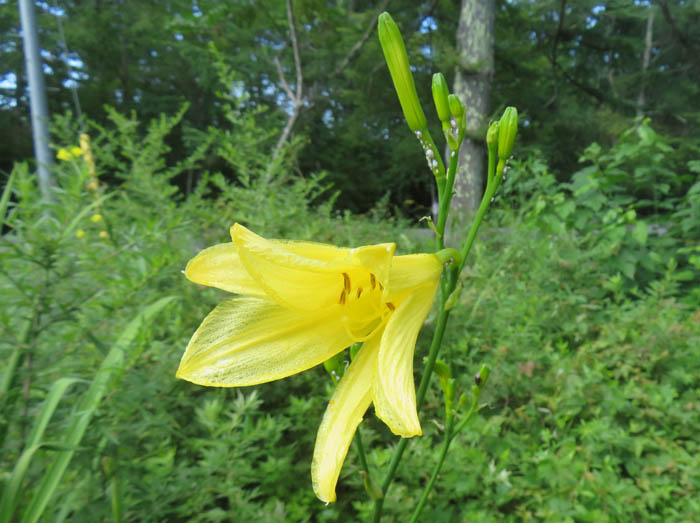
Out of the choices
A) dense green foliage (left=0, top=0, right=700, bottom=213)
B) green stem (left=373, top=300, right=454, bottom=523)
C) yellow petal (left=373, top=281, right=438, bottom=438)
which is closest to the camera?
yellow petal (left=373, top=281, right=438, bottom=438)

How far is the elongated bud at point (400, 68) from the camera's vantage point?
59cm

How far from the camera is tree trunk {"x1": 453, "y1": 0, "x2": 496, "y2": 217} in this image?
470 centimetres

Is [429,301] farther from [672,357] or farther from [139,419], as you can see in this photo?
[672,357]

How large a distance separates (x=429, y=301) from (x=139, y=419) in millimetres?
1056

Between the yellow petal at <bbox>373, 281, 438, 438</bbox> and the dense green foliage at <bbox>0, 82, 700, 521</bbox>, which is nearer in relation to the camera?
the yellow petal at <bbox>373, 281, 438, 438</bbox>

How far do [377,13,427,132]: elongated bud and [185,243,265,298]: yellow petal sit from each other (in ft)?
1.06

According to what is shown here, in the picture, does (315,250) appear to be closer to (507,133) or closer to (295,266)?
(295,266)

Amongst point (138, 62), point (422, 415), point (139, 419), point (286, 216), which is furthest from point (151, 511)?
point (138, 62)

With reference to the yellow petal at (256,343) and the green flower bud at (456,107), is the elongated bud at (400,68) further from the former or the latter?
the yellow petal at (256,343)

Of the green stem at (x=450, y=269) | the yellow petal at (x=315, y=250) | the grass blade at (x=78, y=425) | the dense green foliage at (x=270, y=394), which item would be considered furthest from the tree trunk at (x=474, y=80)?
the yellow petal at (x=315, y=250)

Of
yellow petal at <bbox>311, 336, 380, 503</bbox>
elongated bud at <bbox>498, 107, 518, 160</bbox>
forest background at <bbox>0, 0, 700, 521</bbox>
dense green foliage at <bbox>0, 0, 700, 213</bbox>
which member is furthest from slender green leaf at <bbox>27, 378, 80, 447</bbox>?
dense green foliage at <bbox>0, 0, 700, 213</bbox>

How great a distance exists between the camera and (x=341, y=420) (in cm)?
46

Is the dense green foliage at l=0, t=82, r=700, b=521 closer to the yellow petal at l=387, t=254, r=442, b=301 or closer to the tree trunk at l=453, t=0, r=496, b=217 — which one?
the yellow petal at l=387, t=254, r=442, b=301

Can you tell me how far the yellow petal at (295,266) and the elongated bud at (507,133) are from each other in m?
0.25
